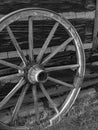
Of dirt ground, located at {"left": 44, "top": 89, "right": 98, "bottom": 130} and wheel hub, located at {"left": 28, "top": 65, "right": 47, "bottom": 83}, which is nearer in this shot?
wheel hub, located at {"left": 28, "top": 65, "right": 47, "bottom": 83}

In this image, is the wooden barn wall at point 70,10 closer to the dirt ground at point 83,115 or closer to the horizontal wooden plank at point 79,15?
the horizontal wooden plank at point 79,15

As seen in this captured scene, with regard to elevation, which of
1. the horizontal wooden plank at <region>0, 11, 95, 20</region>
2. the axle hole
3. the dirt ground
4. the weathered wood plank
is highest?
the weathered wood plank

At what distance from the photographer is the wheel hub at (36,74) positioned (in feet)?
12.5

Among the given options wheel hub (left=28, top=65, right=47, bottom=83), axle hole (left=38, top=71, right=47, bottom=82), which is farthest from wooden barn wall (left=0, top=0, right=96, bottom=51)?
axle hole (left=38, top=71, right=47, bottom=82)

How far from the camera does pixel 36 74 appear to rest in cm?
379

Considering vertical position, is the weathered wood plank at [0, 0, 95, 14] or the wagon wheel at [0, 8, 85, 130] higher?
the weathered wood plank at [0, 0, 95, 14]

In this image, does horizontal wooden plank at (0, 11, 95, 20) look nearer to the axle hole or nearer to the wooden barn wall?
the wooden barn wall

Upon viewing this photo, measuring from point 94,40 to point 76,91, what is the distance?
3.56 ft

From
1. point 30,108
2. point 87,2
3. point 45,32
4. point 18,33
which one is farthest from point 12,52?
point 87,2

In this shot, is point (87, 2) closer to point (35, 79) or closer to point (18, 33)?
point (18, 33)

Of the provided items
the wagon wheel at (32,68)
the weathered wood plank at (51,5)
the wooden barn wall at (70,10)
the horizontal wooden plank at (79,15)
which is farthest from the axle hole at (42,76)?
the horizontal wooden plank at (79,15)

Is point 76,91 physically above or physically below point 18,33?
below

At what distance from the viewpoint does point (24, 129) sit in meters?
3.91

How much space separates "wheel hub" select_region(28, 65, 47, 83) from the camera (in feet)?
12.5
